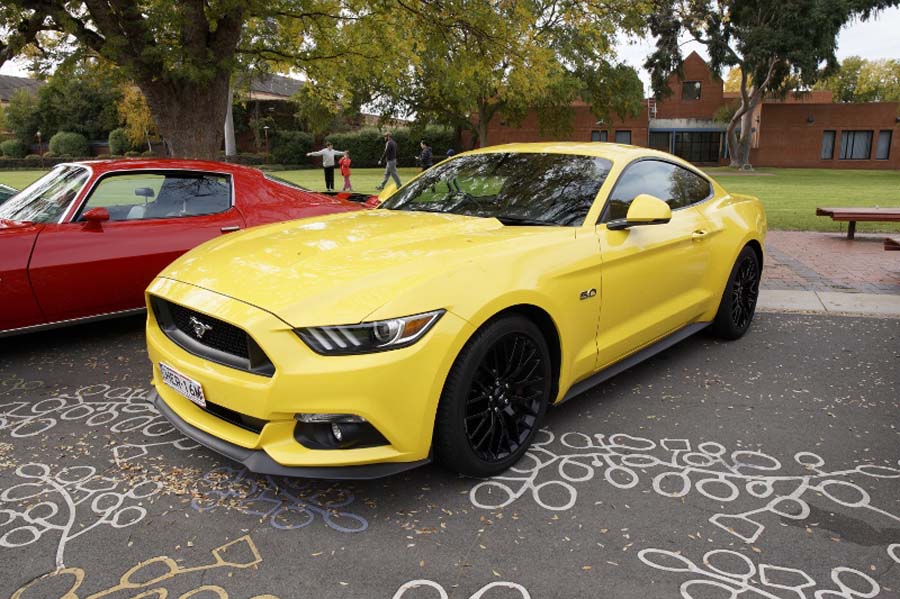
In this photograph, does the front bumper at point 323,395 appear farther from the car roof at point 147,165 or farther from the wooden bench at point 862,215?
the wooden bench at point 862,215

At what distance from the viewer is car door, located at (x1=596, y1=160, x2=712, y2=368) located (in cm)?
363

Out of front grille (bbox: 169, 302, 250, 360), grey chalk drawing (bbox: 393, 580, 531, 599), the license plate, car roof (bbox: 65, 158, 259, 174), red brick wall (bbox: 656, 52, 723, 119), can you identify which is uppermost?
red brick wall (bbox: 656, 52, 723, 119)

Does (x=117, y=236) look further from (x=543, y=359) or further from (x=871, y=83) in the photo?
(x=871, y=83)

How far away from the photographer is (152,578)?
7.70ft

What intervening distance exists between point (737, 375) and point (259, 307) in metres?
3.34

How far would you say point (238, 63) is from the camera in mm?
9180

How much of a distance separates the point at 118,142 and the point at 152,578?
5740cm

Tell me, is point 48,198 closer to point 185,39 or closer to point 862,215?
point 185,39

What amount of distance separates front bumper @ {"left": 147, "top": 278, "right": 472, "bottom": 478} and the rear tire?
9.94 feet

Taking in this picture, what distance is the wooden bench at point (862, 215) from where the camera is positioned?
9.20 m

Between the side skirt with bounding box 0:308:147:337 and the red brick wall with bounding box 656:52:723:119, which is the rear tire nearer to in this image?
the side skirt with bounding box 0:308:147:337

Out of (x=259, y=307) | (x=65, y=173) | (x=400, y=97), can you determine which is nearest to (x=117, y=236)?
(x=65, y=173)

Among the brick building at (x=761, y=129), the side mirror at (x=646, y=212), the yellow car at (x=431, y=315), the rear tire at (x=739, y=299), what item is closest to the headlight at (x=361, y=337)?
the yellow car at (x=431, y=315)

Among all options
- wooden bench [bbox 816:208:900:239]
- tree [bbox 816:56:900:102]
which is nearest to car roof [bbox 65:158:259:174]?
wooden bench [bbox 816:208:900:239]
